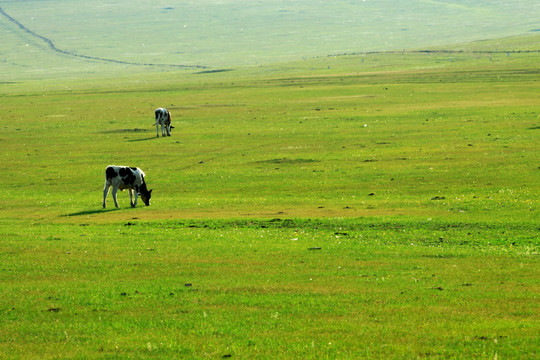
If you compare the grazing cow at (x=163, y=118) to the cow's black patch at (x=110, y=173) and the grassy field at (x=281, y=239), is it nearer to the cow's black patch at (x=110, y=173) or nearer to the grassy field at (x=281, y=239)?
the grassy field at (x=281, y=239)

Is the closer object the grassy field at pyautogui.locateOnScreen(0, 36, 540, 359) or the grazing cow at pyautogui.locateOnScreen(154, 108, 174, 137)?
the grassy field at pyautogui.locateOnScreen(0, 36, 540, 359)

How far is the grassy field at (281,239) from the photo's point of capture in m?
14.6

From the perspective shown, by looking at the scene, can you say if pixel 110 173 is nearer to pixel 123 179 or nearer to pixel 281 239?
pixel 123 179

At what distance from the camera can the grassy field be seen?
14641 mm

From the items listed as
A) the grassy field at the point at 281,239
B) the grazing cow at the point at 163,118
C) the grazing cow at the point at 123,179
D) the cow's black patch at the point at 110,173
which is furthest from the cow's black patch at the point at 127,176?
the grazing cow at the point at 163,118

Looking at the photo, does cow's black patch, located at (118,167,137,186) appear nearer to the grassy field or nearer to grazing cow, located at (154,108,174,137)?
the grassy field

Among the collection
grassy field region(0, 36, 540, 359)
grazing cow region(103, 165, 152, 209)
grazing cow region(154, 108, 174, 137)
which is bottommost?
grassy field region(0, 36, 540, 359)

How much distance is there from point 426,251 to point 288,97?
232ft

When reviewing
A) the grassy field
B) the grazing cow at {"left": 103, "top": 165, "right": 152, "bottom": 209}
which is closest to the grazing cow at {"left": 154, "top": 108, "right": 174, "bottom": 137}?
the grassy field

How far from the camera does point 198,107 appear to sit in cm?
8475

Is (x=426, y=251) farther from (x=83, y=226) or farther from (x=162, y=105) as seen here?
(x=162, y=105)

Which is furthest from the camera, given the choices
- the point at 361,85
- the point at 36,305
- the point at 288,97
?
the point at 361,85

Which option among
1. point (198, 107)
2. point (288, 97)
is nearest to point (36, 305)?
point (198, 107)

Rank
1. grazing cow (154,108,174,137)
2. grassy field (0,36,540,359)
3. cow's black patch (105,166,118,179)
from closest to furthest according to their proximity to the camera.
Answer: grassy field (0,36,540,359) < cow's black patch (105,166,118,179) < grazing cow (154,108,174,137)
